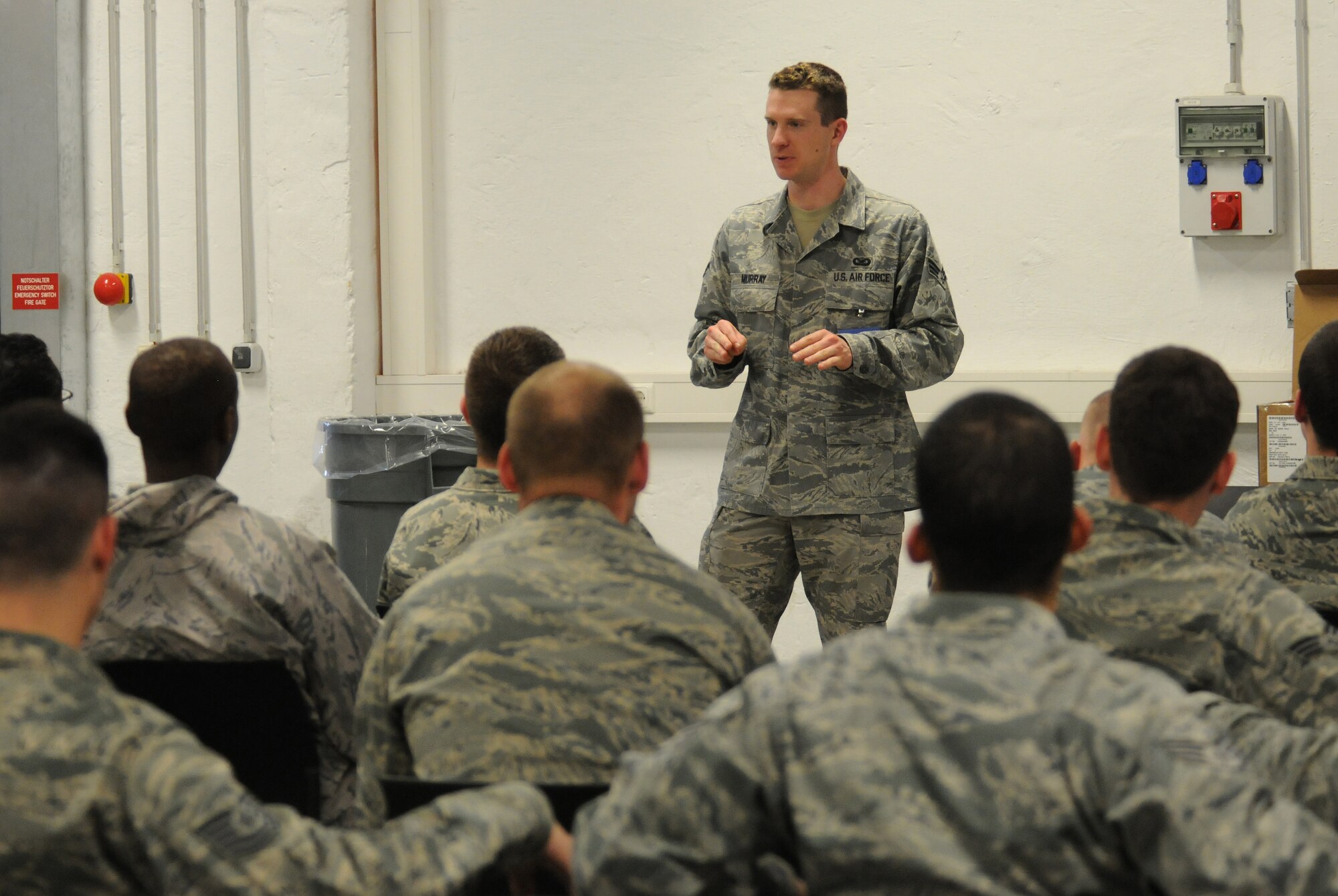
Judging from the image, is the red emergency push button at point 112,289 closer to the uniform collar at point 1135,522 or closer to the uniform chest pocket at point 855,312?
the uniform chest pocket at point 855,312

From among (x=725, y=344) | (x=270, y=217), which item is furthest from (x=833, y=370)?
(x=270, y=217)

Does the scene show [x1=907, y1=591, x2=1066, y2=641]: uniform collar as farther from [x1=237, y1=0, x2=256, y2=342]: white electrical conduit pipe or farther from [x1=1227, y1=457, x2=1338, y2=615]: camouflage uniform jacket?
[x1=237, y1=0, x2=256, y2=342]: white electrical conduit pipe

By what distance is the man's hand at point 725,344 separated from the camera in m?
3.01

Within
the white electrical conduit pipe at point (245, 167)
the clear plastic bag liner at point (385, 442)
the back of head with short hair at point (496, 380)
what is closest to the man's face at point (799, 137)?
the back of head with short hair at point (496, 380)

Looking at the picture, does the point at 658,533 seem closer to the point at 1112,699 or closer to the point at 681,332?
the point at 681,332

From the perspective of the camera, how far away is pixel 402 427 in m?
4.05

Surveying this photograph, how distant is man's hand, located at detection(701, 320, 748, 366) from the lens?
3.01 m

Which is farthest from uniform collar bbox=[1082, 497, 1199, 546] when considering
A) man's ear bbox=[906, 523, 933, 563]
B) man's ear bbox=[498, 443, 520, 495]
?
man's ear bbox=[498, 443, 520, 495]

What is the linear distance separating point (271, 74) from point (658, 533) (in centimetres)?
205

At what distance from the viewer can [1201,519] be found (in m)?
2.14

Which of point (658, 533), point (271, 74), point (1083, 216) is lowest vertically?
point (658, 533)

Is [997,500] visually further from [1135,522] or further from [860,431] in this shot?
[860,431]

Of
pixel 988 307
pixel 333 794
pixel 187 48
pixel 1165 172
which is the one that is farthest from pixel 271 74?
pixel 333 794

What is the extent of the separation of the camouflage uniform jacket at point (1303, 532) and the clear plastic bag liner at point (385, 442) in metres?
2.26
